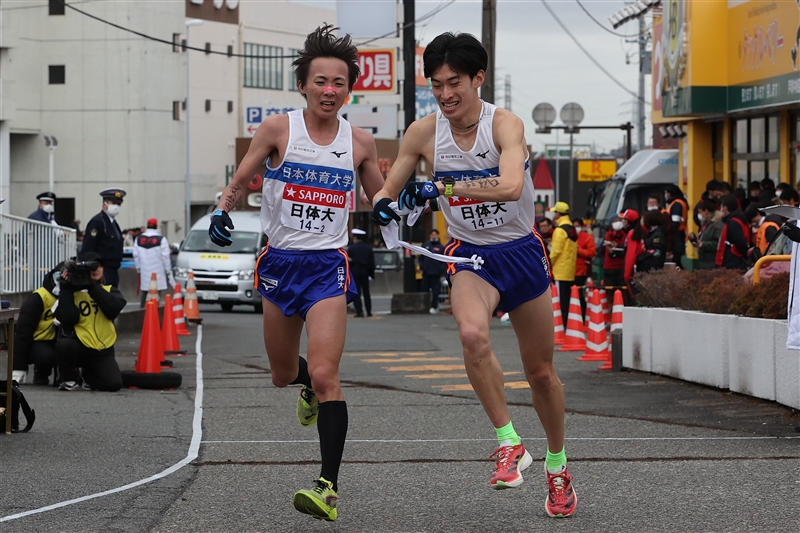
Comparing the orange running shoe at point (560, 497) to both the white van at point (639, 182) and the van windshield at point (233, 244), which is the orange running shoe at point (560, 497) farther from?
the white van at point (639, 182)

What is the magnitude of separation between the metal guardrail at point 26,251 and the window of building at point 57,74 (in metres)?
38.2

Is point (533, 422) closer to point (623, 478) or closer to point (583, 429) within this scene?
point (583, 429)

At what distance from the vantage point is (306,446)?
840cm

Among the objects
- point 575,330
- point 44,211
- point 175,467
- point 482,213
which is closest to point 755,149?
point 575,330

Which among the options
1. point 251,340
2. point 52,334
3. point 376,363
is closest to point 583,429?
point 52,334

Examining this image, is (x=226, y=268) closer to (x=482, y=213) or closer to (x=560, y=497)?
(x=482, y=213)

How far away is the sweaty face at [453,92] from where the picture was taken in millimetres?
6070

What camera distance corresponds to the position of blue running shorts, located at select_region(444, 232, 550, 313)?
6141 millimetres

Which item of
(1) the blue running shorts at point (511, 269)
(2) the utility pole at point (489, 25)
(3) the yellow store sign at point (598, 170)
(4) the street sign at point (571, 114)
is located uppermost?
(2) the utility pole at point (489, 25)

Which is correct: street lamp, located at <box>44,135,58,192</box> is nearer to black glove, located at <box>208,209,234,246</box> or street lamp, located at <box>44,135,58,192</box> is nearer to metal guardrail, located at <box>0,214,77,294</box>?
metal guardrail, located at <box>0,214,77,294</box>

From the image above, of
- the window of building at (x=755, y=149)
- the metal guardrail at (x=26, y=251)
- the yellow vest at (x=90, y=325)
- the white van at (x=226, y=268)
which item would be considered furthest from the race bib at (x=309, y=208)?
the white van at (x=226, y=268)

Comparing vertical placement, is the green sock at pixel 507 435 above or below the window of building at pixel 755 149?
below

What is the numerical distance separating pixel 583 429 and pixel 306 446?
78.0 inches

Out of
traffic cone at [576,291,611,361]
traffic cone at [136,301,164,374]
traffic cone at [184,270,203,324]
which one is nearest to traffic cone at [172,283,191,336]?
traffic cone at [184,270,203,324]
